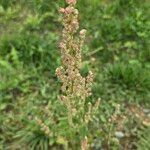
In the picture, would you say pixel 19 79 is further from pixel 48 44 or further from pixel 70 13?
pixel 70 13

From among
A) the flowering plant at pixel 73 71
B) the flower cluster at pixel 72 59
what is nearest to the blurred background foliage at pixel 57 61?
the flowering plant at pixel 73 71

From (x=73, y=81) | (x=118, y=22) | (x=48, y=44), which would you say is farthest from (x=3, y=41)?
(x=73, y=81)

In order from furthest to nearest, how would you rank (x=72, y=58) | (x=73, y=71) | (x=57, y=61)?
(x=57, y=61) < (x=73, y=71) < (x=72, y=58)

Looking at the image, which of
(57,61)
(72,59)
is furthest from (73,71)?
(57,61)

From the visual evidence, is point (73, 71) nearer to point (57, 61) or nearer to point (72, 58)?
point (72, 58)

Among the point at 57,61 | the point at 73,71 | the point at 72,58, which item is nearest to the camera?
the point at 72,58

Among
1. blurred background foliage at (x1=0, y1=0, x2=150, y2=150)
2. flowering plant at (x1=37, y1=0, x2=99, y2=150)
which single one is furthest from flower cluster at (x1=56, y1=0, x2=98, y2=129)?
blurred background foliage at (x1=0, y1=0, x2=150, y2=150)

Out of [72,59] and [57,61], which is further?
[57,61]

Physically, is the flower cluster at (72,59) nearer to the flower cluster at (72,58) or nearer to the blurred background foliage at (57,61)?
the flower cluster at (72,58)
